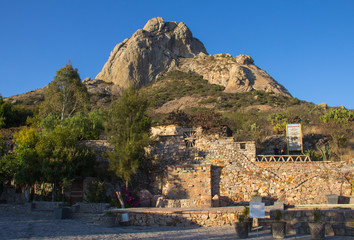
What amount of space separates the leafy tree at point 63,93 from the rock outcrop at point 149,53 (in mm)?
34639

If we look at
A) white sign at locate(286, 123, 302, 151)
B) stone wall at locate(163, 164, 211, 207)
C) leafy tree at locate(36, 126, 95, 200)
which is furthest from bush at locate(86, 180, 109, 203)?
white sign at locate(286, 123, 302, 151)

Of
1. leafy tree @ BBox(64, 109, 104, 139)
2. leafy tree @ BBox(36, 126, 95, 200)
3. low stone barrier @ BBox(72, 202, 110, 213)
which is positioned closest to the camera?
low stone barrier @ BBox(72, 202, 110, 213)

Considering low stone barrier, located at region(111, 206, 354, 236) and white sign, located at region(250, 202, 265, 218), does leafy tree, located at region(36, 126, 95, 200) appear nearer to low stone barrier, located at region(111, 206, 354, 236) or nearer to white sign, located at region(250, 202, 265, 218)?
low stone barrier, located at region(111, 206, 354, 236)

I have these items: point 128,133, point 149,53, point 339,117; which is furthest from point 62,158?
point 149,53

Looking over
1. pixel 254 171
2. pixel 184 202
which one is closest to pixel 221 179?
pixel 254 171

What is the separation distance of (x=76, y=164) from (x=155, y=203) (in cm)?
495

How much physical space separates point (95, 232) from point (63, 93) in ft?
57.8

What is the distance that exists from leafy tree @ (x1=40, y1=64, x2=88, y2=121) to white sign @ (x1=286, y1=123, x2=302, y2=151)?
664 inches

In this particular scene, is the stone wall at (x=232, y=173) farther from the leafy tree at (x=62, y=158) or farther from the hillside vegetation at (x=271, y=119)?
the leafy tree at (x=62, y=158)

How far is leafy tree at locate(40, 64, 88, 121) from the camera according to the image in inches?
1021

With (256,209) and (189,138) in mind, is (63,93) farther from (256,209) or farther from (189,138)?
(256,209)

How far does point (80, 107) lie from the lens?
88.6ft

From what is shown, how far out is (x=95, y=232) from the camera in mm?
10758

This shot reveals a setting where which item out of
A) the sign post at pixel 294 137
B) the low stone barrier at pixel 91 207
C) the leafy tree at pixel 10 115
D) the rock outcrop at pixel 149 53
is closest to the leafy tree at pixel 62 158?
the low stone barrier at pixel 91 207
